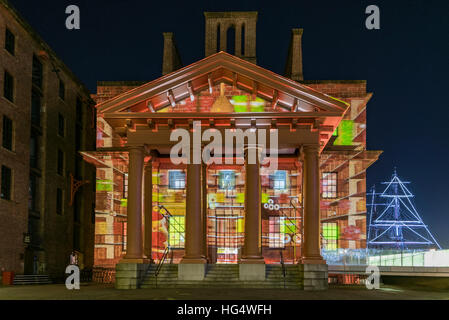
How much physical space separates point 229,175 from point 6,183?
519 inches

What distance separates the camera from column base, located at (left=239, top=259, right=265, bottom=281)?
79.9ft

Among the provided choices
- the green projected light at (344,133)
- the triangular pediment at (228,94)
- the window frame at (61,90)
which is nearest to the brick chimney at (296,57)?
the green projected light at (344,133)

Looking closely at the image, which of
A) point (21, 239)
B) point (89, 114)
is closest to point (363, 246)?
point (21, 239)

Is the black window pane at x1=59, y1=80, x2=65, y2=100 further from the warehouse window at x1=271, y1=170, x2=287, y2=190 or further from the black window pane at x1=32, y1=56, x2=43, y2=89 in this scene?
the warehouse window at x1=271, y1=170, x2=287, y2=190

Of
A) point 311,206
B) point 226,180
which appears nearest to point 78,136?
point 226,180

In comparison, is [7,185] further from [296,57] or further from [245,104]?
[296,57]

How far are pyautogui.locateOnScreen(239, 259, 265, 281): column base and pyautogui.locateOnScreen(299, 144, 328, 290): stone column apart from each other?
1.80 m

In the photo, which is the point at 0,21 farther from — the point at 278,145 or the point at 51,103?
the point at 278,145

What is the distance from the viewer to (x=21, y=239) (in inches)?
1325

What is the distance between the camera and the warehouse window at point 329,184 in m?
33.6

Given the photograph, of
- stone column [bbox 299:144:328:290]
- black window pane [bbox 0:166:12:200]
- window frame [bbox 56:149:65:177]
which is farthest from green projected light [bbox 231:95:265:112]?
window frame [bbox 56:149:65:177]

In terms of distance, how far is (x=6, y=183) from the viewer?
32531mm

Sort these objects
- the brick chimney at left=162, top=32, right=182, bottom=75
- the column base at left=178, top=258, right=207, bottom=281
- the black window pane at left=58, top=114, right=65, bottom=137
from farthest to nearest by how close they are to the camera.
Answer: the black window pane at left=58, top=114, right=65, bottom=137 → the brick chimney at left=162, top=32, right=182, bottom=75 → the column base at left=178, top=258, right=207, bottom=281

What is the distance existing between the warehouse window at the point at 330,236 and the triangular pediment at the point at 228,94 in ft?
33.2
